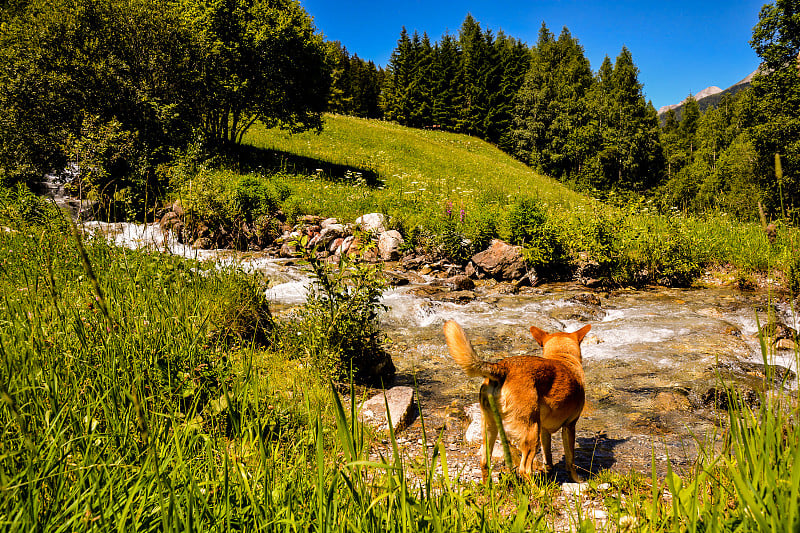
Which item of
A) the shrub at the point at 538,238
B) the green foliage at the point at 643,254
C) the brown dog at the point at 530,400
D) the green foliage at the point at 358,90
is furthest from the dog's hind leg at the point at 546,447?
the green foliage at the point at 358,90

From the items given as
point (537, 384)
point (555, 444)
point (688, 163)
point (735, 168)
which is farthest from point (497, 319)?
point (688, 163)

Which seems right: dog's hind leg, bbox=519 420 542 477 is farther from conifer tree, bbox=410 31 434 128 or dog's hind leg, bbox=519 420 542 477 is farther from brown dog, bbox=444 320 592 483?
conifer tree, bbox=410 31 434 128

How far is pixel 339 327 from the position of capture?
492 cm

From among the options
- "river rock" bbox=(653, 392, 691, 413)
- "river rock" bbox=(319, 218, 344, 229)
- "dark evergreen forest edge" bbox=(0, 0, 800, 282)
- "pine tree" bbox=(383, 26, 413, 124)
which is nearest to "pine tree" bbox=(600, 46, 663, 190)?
"dark evergreen forest edge" bbox=(0, 0, 800, 282)

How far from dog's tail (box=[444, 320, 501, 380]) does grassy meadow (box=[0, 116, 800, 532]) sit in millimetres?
707

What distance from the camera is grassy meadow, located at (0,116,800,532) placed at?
134cm

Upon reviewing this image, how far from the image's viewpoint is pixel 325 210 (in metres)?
15.3

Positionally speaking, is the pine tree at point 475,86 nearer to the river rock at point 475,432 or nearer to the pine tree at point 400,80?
the pine tree at point 400,80

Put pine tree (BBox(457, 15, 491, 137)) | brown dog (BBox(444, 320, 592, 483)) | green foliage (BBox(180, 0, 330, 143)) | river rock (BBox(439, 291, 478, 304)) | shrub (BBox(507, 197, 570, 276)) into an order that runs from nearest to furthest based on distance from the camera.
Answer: brown dog (BBox(444, 320, 592, 483)) < river rock (BBox(439, 291, 478, 304)) < shrub (BBox(507, 197, 570, 276)) < green foliage (BBox(180, 0, 330, 143)) < pine tree (BBox(457, 15, 491, 137))

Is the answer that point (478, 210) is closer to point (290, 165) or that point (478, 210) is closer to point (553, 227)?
point (553, 227)

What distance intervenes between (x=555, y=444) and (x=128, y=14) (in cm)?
2035

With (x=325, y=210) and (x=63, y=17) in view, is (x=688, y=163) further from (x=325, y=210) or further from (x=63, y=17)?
(x=63, y=17)

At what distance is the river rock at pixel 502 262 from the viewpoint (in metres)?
11.6

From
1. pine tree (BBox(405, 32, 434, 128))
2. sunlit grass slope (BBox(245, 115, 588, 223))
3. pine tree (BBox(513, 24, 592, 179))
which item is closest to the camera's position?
sunlit grass slope (BBox(245, 115, 588, 223))
